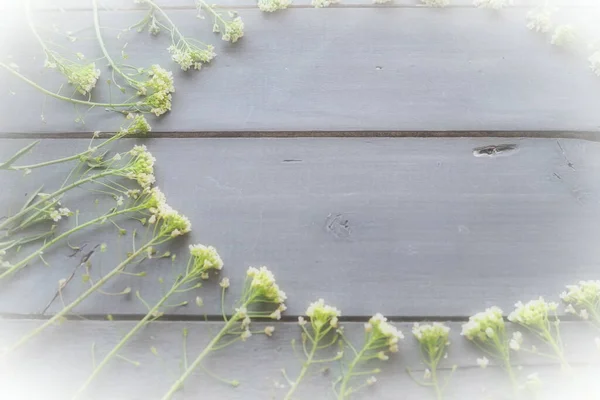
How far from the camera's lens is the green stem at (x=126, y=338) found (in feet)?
2.18

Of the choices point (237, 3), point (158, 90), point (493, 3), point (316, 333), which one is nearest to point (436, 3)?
point (493, 3)

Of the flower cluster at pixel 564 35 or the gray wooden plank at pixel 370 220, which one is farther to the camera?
the flower cluster at pixel 564 35

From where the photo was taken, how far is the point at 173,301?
73 cm

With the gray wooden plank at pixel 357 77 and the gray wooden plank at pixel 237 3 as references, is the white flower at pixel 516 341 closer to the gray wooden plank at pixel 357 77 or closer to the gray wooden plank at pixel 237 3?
the gray wooden plank at pixel 357 77

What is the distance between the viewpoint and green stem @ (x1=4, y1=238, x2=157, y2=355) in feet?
2.23

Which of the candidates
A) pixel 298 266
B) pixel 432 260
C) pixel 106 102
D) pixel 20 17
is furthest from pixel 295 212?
pixel 20 17

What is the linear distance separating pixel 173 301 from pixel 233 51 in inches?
16.7

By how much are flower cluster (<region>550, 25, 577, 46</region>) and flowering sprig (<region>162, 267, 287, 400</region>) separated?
1.95ft

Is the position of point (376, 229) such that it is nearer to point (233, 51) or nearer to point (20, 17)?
point (233, 51)

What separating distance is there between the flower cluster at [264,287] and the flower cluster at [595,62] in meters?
0.60

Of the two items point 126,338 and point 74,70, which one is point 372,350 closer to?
point 126,338

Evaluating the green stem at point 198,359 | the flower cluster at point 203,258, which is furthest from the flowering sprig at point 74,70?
the green stem at point 198,359

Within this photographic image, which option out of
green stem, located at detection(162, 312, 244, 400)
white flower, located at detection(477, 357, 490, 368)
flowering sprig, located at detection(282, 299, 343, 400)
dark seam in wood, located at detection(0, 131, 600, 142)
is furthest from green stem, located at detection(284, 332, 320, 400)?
dark seam in wood, located at detection(0, 131, 600, 142)

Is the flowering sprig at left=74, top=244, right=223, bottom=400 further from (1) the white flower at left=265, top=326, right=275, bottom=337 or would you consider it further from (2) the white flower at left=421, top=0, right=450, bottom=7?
(2) the white flower at left=421, top=0, right=450, bottom=7
